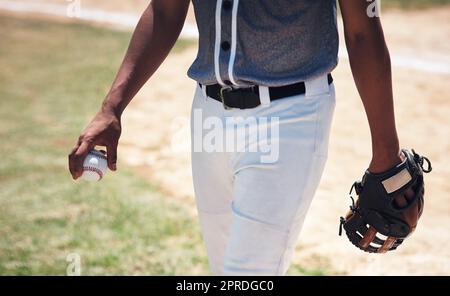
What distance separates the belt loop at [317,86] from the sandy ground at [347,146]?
212cm

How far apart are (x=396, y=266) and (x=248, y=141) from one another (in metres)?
2.27

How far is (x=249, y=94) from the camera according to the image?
2.32m

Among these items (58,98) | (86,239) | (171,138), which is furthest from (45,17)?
(86,239)

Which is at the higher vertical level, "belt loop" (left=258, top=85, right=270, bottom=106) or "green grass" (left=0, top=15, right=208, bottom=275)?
"belt loop" (left=258, top=85, right=270, bottom=106)

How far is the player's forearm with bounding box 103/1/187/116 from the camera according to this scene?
2635 millimetres

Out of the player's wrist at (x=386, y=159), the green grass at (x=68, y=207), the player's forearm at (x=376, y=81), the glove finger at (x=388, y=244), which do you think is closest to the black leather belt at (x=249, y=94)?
the player's forearm at (x=376, y=81)

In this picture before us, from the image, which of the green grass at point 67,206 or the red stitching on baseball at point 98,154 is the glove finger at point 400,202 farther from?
the green grass at point 67,206

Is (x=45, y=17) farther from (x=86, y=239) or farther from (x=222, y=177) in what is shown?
(x=222, y=177)

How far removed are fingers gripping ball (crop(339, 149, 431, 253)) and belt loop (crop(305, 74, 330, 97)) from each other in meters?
0.30

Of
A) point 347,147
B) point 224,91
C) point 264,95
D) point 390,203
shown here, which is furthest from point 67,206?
point 390,203

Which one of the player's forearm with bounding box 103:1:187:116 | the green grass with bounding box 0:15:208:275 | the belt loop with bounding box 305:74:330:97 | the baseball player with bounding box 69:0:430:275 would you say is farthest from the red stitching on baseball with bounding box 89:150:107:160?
the green grass with bounding box 0:15:208:275

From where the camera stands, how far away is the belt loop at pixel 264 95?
2299 mm

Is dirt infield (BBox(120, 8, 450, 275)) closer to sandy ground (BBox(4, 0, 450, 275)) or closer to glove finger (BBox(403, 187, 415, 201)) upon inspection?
sandy ground (BBox(4, 0, 450, 275))

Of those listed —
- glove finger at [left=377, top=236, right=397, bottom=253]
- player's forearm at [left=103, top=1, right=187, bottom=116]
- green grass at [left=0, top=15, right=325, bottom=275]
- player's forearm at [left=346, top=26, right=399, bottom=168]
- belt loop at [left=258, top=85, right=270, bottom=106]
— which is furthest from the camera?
green grass at [left=0, top=15, right=325, bottom=275]
